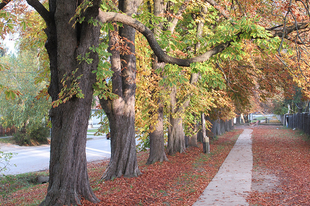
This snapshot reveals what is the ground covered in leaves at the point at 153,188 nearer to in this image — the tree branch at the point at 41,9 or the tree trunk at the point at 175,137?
the tree trunk at the point at 175,137

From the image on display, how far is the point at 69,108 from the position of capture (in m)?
6.14

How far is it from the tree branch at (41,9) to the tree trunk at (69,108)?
4.3 inches

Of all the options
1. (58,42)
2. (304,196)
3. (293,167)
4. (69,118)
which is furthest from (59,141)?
Result: (293,167)

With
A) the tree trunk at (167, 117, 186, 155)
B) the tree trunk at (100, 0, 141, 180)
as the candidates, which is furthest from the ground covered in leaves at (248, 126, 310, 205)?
the tree trunk at (167, 117, 186, 155)

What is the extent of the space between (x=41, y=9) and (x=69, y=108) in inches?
89.5

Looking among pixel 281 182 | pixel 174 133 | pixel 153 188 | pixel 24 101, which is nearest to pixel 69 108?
pixel 153 188

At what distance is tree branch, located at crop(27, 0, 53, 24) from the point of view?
242 inches

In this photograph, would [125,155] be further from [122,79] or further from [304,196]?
[304,196]

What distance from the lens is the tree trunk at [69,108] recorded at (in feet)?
19.9

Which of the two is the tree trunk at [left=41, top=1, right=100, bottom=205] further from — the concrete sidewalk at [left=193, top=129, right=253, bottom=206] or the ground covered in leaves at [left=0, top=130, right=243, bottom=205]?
the concrete sidewalk at [left=193, top=129, right=253, bottom=206]

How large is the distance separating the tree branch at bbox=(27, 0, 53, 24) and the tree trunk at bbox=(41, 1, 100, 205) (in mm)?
110

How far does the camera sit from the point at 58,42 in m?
6.25

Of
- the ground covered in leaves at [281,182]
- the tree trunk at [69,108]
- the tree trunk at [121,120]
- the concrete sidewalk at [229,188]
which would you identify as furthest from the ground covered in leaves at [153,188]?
the ground covered in leaves at [281,182]

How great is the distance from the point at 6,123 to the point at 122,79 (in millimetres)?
19925
